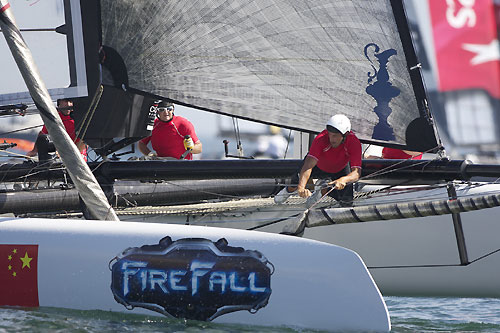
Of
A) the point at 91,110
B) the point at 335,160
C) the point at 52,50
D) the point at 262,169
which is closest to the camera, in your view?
the point at 335,160

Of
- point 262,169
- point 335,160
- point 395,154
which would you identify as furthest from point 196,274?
point 395,154

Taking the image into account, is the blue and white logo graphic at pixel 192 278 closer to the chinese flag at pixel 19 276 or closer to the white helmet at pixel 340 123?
the chinese flag at pixel 19 276

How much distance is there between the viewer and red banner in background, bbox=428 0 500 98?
11.3 meters

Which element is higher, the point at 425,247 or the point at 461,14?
the point at 461,14

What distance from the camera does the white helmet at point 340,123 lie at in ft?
18.9

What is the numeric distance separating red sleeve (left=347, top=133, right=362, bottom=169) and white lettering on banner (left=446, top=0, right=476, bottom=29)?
603cm

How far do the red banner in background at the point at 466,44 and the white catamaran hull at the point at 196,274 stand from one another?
7.15m

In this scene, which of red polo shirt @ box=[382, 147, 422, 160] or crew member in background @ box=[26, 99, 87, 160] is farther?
red polo shirt @ box=[382, 147, 422, 160]

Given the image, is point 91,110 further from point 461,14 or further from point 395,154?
point 461,14

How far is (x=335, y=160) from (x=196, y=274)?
4.99 feet

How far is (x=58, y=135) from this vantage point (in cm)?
564

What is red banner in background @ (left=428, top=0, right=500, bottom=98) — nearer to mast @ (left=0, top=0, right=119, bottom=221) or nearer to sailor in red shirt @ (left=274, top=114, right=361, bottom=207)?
sailor in red shirt @ (left=274, top=114, right=361, bottom=207)

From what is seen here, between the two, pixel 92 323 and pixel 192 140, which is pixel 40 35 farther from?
pixel 92 323

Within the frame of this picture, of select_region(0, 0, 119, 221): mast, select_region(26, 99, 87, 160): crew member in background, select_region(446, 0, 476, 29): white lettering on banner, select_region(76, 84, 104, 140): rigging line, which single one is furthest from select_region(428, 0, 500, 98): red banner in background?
select_region(0, 0, 119, 221): mast
